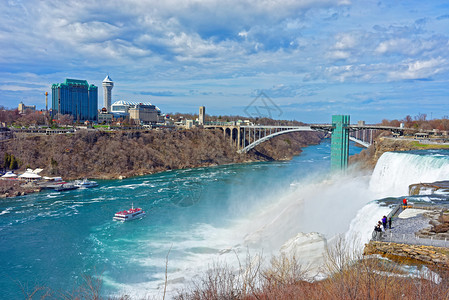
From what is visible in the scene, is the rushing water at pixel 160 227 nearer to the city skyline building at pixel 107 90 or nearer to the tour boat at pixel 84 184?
the tour boat at pixel 84 184

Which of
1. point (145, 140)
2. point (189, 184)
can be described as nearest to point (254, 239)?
point (189, 184)

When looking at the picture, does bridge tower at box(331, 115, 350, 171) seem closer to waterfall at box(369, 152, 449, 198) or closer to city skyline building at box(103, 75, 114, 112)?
waterfall at box(369, 152, 449, 198)

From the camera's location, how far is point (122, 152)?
37312 millimetres

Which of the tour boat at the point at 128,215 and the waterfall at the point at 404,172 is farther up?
the waterfall at the point at 404,172

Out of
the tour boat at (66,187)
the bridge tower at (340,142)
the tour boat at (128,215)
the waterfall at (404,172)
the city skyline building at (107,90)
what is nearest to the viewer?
the waterfall at (404,172)

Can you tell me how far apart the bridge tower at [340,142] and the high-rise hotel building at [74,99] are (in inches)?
2055

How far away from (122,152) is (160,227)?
21529mm

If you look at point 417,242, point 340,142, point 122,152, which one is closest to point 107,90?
point 122,152

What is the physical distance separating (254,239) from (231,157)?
100 ft

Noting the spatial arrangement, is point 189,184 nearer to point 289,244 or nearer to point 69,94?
point 289,244

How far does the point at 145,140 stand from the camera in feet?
139

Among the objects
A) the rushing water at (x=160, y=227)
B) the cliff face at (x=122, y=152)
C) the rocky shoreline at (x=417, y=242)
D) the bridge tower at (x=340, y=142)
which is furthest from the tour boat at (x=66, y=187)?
the rocky shoreline at (x=417, y=242)

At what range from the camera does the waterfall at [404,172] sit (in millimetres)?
14711

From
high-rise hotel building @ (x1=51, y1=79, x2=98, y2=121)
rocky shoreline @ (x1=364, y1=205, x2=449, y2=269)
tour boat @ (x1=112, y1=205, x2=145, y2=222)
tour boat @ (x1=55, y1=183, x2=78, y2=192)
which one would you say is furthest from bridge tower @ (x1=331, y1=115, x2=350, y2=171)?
high-rise hotel building @ (x1=51, y1=79, x2=98, y2=121)
